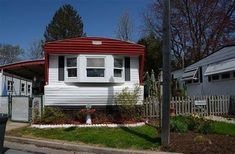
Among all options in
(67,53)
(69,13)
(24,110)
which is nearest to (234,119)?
(67,53)

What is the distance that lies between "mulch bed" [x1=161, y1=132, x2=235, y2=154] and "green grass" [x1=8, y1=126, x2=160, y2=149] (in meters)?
0.52

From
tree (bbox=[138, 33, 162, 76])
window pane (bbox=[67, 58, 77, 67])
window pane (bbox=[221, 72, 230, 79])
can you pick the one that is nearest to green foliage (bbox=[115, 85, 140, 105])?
window pane (bbox=[67, 58, 77, 67])

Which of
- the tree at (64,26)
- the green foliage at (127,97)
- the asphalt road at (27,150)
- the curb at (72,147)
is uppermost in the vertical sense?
the tree at (64,26)

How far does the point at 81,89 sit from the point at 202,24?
95.6 ft

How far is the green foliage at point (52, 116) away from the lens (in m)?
14.9

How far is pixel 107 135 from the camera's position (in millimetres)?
12586

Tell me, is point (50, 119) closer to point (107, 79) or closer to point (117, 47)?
point (107, 79)

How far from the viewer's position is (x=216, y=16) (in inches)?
1656

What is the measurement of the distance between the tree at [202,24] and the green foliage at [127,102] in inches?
1073

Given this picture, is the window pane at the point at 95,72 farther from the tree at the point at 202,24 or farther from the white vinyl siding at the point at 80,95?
the tree at the point at 202,24

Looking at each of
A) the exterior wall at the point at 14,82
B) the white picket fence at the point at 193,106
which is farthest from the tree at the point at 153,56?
the white picket fence at the point at 193,106

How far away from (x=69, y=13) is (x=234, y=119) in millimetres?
53204

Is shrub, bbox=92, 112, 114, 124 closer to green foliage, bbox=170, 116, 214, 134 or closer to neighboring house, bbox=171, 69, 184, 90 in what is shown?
green foliage, bbox=170, 116, 214, 134

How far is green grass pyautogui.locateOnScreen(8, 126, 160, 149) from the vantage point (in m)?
11.4
